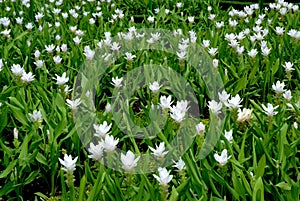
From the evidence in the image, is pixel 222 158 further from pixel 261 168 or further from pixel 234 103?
pixel 234 103

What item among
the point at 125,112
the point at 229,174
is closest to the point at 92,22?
the point at 125,112

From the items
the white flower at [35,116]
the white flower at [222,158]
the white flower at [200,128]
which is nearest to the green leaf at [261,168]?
the white flower at [222,158]

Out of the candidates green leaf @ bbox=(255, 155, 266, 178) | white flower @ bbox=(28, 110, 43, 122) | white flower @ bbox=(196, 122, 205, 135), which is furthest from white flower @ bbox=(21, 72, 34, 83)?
green leaf @ bbox=(255, 155, 266, 178)

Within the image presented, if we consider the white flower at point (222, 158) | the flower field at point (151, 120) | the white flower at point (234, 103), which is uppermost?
the white flower at point (234, 103)

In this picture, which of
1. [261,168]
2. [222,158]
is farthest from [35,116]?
[261,168]

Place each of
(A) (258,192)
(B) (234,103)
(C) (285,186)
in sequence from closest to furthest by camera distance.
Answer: (A) (258,192)
(C) (285,186)
(B) (234,103)

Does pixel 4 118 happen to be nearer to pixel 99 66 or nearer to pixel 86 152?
pixel 86 152

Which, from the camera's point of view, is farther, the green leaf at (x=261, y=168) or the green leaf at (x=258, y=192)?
the green leaf at (x=261, y=168)

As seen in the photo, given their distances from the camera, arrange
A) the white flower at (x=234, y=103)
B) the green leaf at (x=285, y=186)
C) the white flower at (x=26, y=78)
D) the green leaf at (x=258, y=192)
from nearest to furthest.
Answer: the green leaf at (x=258, y=192)
the green leaf at (x=285, y=186)
the white flower at (x=234, y=103)
the white flower at (x=26, y=78)

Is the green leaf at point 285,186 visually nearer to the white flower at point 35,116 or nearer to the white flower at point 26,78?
the white flower at point 35,116
